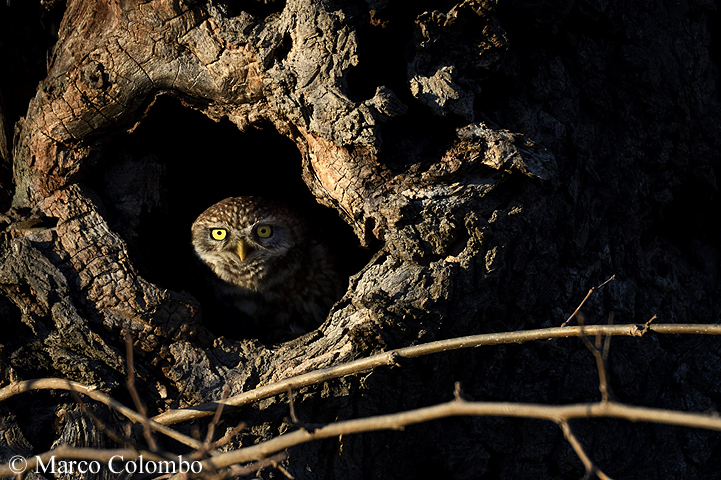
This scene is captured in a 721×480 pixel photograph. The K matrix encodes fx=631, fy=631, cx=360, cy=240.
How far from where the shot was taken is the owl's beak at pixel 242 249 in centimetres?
354

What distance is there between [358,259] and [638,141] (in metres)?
1.79

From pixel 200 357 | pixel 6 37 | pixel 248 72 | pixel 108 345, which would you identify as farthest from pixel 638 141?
pixel 6 37

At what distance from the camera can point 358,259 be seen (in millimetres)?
4059

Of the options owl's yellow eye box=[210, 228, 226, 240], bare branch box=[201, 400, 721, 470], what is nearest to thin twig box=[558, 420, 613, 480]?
bare branch box=[201, 400, 721, 470]

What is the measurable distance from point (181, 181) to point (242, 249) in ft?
1.79

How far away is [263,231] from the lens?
144 inches

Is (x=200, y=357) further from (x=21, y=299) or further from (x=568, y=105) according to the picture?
(x=568, y=105)

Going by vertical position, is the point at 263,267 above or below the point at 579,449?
above

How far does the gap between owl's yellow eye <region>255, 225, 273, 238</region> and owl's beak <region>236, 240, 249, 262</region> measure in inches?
4.7

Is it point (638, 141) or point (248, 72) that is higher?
point (248, 72)

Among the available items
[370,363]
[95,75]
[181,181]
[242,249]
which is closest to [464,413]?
[370,363]

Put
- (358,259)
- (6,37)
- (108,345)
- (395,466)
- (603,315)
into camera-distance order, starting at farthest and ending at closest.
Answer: (358,259) → (6,37) → (603,315) → (395,466) → (108,345)

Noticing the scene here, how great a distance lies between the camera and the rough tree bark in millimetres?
2557

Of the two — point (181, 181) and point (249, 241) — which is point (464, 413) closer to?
point (249, 241)
